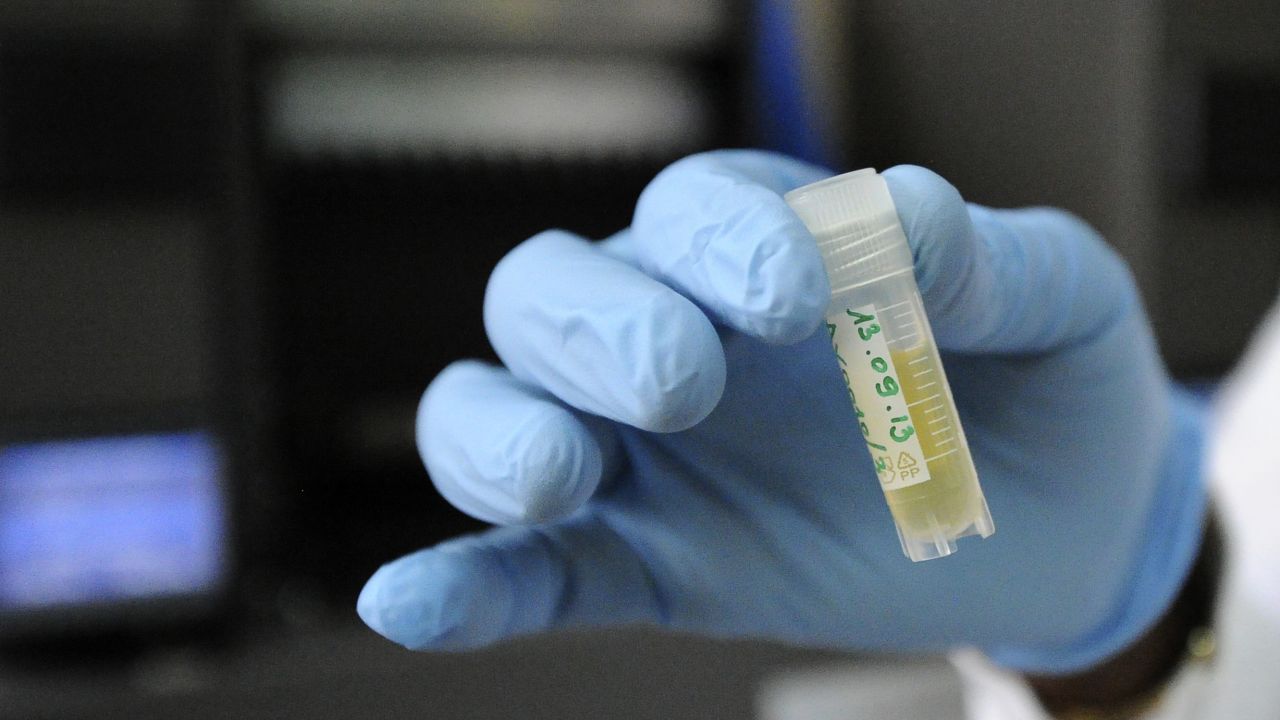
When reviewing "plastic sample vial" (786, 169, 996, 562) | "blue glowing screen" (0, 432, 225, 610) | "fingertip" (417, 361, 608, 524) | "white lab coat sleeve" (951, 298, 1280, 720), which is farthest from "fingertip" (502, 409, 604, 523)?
"blue glowing screen" (0, 432, 225, 610)

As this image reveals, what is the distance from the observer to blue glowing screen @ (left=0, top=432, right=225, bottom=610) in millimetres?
1233

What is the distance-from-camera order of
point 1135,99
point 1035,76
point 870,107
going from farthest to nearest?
point 870,107 < point 1135,99 < point 1035,76

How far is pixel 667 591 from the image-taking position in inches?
21.1

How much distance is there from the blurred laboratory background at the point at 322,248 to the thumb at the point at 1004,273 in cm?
44

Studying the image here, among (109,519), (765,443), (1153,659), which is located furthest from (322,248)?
(1153,659)

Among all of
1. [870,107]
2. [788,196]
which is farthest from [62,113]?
[788,196]

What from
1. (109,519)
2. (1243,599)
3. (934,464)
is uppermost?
(934,464)

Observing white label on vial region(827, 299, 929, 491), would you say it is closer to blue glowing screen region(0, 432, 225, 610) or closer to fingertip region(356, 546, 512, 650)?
fingertip region(356, 546, 512, 650)

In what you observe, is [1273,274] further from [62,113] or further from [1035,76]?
[62,113]

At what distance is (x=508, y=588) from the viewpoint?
0.46 meters

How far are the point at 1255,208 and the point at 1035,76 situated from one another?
1.08 m

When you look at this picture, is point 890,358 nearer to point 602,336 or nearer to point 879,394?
point 879,394

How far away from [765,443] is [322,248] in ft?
3.54

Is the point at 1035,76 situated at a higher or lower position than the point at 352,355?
higher
